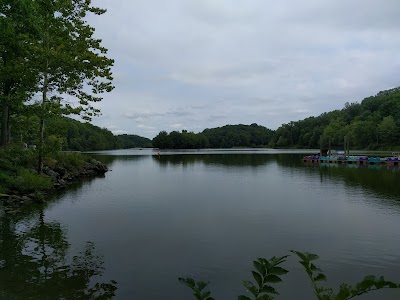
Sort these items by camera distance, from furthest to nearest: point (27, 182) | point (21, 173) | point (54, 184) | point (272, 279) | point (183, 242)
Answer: point (54, 184), point (21, 173), point (27, 182), point (183, 242), point (272, 279)

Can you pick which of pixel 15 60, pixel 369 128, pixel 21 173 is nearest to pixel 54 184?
pixel 21 173

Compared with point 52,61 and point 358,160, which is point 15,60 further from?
point 358,160

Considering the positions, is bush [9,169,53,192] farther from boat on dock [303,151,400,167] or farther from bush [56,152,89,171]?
boat on dock [303,151,400,167]

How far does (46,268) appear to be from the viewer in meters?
12.2

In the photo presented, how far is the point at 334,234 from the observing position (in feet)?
57.2

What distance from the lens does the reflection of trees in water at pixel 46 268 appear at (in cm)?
1030

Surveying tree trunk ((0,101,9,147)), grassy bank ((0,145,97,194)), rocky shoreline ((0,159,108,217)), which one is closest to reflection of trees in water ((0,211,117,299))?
rocky shoreline ((0,159,108,217))

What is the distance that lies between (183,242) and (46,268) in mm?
6061

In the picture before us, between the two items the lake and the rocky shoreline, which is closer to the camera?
the lake

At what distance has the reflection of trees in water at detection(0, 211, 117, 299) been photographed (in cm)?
1030

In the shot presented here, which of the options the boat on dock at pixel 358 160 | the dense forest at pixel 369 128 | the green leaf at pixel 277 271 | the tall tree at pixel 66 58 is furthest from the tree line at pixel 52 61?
the dense forest at pixel 369 128

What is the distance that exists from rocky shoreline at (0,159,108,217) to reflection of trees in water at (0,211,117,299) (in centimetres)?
577

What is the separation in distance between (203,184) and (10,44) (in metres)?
23.2

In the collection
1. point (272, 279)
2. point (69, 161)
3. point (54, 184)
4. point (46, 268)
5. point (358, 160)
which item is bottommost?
point (46, 268)
